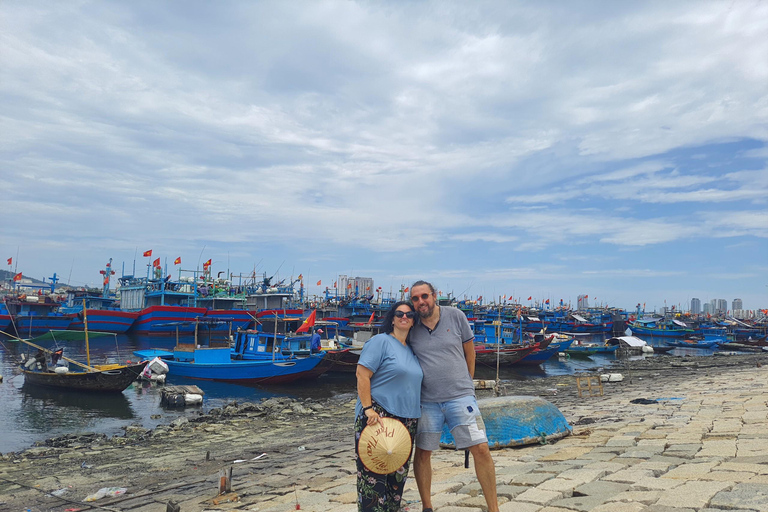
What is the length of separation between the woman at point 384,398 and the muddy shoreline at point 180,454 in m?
3.32

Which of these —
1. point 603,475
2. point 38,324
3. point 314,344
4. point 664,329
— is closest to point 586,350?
point 314,344

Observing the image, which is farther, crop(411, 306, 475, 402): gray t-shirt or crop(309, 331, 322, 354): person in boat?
crop(309, 331, 322, 354): person in boat

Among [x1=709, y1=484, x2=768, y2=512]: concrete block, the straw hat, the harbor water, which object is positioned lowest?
the harbor water

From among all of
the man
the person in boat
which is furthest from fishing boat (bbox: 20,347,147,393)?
the man

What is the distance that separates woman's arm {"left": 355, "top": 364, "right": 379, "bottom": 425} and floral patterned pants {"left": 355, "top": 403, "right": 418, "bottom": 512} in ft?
0.26

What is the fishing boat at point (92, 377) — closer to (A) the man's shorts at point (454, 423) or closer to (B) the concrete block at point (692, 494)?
(A) the man's shorts at point (454, 423)

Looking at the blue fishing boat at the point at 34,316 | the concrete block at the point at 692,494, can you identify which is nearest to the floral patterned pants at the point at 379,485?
the concrete block at the point at 692,494

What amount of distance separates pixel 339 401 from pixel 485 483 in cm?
1644

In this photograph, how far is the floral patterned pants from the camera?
361 cm

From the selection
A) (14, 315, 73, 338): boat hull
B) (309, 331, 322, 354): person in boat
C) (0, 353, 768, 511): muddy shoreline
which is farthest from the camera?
(14, 315, 73, 338): boat hull

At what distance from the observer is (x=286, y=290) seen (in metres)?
58.9

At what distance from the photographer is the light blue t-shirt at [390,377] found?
3.60 meters

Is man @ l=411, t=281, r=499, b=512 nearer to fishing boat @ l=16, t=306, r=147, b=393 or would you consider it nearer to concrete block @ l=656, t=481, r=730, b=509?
concrete block @ l=656, t=481, r=730, b=509

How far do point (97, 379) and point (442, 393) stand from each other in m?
19.9
